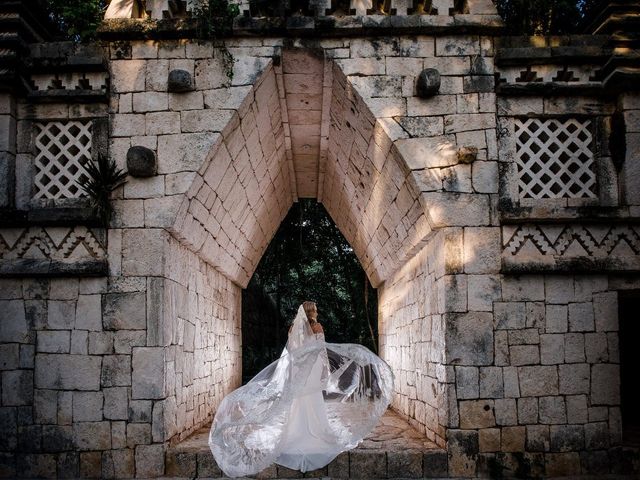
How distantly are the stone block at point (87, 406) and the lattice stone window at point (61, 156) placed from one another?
1.91 m

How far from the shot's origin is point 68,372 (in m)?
4.66

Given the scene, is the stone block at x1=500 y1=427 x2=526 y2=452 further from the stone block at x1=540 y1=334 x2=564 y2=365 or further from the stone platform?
the stone block at x1=540 y1=334 x2=564 y2=365

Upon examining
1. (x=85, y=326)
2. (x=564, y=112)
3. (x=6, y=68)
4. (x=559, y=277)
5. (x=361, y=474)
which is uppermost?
(x=6, y=68)

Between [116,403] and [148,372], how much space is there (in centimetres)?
39

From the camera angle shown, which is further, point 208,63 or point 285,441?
point 208,63

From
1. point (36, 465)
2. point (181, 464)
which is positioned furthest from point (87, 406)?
point (181, 464)

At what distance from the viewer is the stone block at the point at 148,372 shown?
4.58 m

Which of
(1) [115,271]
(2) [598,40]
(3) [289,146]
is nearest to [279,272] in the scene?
(3) [289,146]

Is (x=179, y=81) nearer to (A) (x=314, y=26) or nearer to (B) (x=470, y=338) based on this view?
(A) (x=314, y=26)

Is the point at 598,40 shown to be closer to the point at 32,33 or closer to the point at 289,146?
the point at 289,146

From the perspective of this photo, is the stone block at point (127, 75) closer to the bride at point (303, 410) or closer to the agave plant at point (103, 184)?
the agave plant at point (103, 184)

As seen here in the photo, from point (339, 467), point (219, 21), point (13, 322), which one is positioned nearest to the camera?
point (339, 467)

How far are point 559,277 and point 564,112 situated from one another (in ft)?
5.29

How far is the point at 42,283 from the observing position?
4.79 metres
